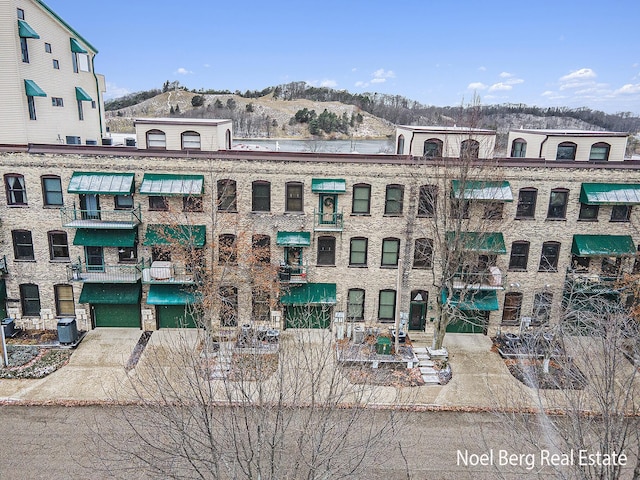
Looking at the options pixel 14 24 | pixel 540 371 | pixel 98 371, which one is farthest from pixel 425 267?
pixel 14 24

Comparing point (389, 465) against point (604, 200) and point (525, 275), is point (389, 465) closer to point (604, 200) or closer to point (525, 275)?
point (525, 275)

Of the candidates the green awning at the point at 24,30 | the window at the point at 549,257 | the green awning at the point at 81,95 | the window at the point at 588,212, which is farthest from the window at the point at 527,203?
the green awning at the point at 81,95

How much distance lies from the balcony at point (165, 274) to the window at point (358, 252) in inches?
354

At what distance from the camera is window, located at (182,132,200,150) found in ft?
88.0

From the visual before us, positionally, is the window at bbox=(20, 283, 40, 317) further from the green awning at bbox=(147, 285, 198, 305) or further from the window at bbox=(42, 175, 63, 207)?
the green awning at bbox=(147, 285, 198, 305)

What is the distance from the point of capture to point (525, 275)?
85.9 ft

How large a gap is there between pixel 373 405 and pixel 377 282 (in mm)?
8364

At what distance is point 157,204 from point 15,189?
7433mm

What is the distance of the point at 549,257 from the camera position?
85.5 ft

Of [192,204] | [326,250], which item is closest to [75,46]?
[192,204]

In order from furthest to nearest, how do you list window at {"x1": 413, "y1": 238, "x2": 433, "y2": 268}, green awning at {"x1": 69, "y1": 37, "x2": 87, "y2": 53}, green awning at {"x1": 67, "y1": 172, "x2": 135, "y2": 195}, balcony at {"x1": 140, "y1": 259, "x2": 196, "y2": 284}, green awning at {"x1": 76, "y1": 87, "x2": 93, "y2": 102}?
green awning at {"x1": 76, "y1": 87, "x2": 93, "y2": 102} < green awning at {"x1": 69, "y1": 37, "x2": 87, "y2": 53} < window at {"x1": 413, "y1": 238, "x2": 433, "y2": 268} < balcony at {"x1": 140, "y1": 259, "x2": 196, "y2": 284} < green awning at {"x1": 67, "y1": 172, "x2": 135, "y2": 195}

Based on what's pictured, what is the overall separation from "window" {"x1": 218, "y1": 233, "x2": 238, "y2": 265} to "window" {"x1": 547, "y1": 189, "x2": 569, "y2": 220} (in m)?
17.6

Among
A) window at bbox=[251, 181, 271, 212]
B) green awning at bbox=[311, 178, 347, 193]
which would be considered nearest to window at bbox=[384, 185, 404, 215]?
green awning at bbox=[311, 178, 347, 193]

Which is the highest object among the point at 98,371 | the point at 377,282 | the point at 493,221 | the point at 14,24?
the point at 14,24
